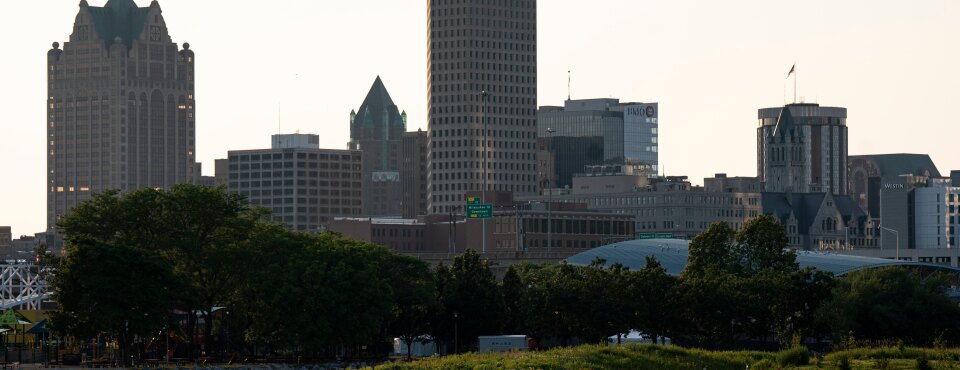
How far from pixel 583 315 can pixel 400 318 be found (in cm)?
2152

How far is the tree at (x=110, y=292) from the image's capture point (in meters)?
156

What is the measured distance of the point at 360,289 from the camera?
171 meters

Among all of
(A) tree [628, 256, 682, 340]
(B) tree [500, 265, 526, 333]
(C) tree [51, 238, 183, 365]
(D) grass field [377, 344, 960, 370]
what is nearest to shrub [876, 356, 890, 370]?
(D) grass field [377, 344, 960, 370]

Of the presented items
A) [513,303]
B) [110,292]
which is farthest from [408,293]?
[110,292]

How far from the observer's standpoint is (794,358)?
11756 centimetres

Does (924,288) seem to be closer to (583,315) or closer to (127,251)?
(583,315)

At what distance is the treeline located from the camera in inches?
6255

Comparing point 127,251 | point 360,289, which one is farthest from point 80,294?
point 360,289

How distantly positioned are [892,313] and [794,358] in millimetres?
46314

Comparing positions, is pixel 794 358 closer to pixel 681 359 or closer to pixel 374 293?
pixel 681 359

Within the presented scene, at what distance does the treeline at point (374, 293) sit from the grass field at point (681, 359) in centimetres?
3404

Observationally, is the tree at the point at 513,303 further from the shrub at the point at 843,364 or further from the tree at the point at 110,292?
the shrub at the point at 843,364

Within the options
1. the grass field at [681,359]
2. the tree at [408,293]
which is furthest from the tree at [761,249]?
the grass field at [681,359]

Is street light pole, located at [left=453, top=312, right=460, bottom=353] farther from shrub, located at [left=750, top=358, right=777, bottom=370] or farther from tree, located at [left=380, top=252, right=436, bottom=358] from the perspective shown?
shrub, located at [left=750, top=358, right=777, bottom=370]
